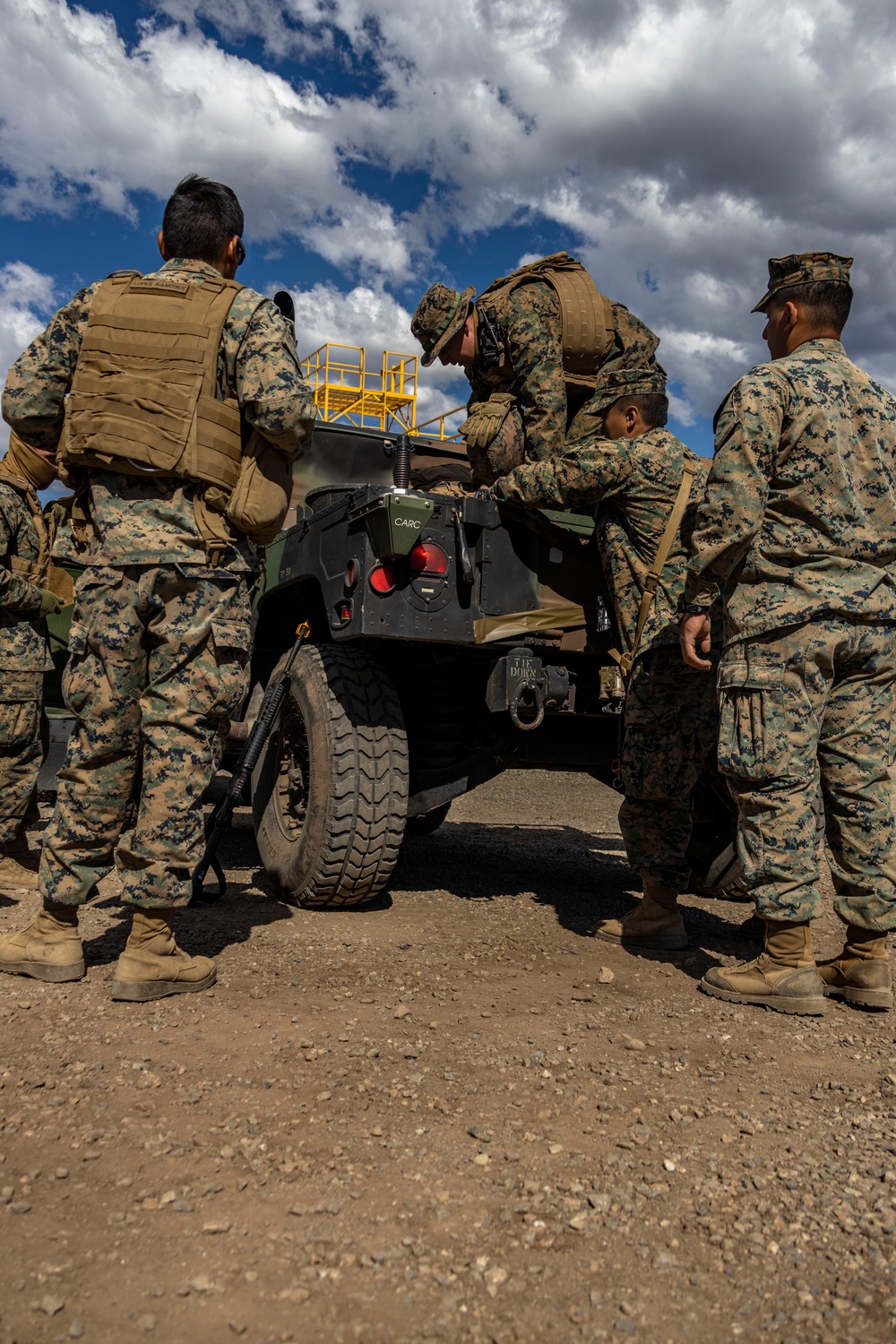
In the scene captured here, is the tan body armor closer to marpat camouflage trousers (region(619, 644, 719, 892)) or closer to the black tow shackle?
the black tow shackle

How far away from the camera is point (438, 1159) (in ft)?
6.02

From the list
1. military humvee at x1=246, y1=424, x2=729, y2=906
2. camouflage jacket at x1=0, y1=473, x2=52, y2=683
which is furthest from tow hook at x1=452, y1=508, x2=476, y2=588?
camouflage jacket at x1=0, y1=473, x2=52, y2=683

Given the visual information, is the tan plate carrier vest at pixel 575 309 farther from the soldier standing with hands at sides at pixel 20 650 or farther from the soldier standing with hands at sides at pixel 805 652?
the soldier standing with hands at sides at pixel 20 650

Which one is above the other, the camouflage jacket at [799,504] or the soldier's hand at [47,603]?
the camouflage jacket at [799,504]

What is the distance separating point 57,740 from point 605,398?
3323 millimetres

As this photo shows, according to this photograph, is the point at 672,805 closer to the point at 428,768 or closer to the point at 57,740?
the point at 428,768

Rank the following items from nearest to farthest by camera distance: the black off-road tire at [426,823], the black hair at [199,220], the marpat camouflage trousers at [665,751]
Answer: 1. the black hair at [199,220]
2. the marpat camouflage trousers at [665,751]
3. the black off-road tire at [426,823]

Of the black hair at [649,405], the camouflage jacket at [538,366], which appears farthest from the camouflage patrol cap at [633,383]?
the camouflage jacket at [538,366]

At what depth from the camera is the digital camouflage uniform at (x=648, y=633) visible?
11.2 ft

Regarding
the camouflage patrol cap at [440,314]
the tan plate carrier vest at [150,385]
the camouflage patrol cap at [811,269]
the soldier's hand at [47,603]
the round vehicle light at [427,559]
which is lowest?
the soldier's hand at [47,603]

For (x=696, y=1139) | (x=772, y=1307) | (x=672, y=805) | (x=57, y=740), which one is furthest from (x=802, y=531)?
(x=57, y=740)

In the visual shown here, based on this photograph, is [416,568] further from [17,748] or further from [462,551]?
[17,748]

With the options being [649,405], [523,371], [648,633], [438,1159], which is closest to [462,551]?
[648,633]

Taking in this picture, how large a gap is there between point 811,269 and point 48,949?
9.41 ft
